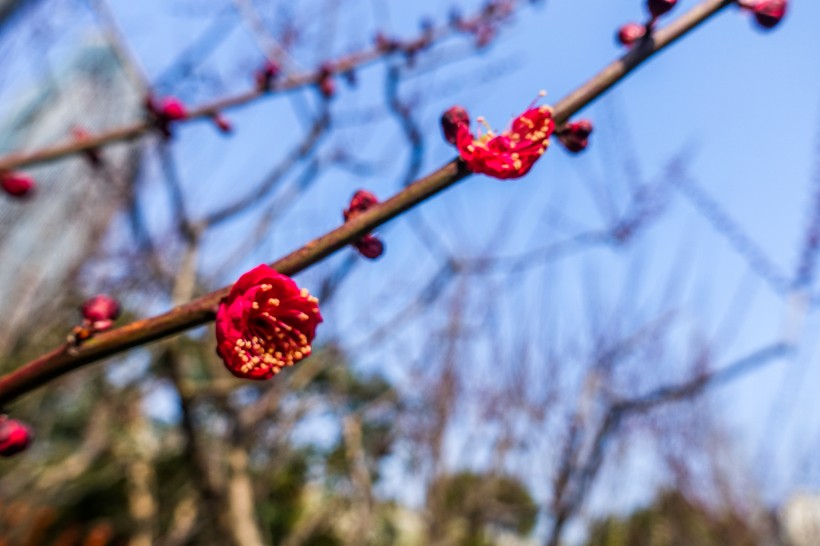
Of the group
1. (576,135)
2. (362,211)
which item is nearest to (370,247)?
(362,211)

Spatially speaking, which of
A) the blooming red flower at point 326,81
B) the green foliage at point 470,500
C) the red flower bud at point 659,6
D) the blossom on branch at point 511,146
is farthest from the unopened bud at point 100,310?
the green foliage at point 470,500

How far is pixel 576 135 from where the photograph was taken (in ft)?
3.38

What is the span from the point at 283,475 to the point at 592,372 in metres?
5.99

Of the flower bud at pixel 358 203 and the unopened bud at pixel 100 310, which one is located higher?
the unopened bud at pixel 100 310

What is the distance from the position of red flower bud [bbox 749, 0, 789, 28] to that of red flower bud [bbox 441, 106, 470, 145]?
48 centimetres

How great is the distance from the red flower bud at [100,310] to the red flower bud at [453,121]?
0.45 metres

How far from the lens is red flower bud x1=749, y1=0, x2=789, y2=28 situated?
1146 mm

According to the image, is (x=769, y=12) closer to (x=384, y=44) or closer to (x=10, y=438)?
(x=10, y=438)

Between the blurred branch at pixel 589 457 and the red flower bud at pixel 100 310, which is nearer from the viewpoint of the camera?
the red flower bud at pixel 100 310

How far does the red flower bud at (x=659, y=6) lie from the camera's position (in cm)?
103

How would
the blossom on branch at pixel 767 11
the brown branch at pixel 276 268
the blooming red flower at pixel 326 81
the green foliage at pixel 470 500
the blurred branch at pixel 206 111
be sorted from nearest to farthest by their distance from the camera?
the brown branch at pixel 276 268, the blossom on branch at pixel 767 11, the blurred branch at pixel 206 111, the blooming red flower at pixel 326 81, the green foliage at pixel 470 500

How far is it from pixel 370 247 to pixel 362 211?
0.17 ft

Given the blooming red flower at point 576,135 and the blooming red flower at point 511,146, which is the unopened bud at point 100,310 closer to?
the blooming red flower at point 511,146

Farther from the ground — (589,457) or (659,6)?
(659,6)
